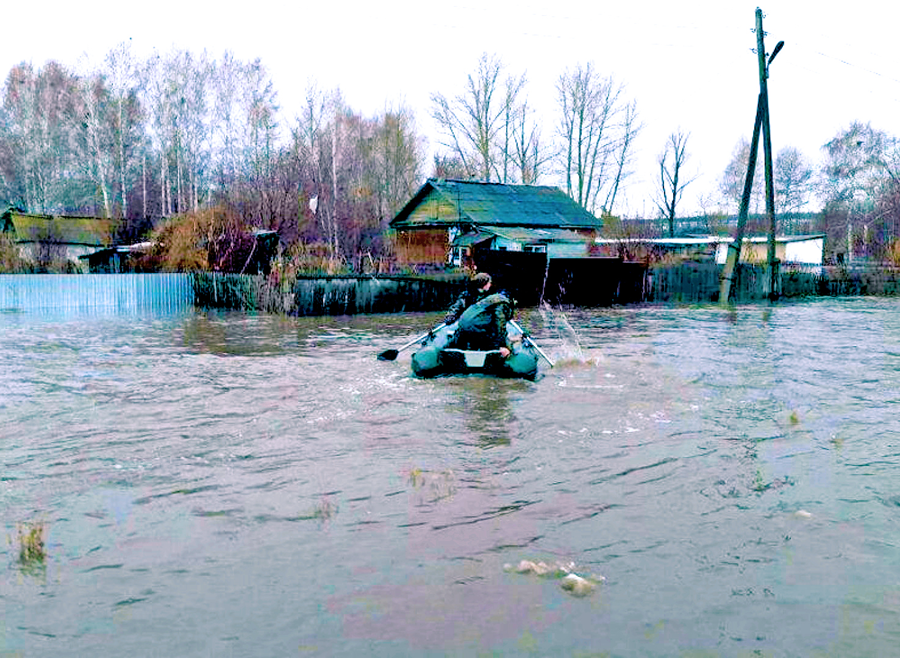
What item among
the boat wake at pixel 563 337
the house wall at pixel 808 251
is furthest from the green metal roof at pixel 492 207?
the house wall at pixel 808 251

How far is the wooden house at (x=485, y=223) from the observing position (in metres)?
36.8

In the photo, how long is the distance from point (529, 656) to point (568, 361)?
1072 cm

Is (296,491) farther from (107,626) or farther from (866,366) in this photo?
(866,366)

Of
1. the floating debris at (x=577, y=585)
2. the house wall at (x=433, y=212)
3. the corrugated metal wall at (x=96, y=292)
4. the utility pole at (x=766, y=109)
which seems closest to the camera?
the floating debris at (x=577, y=585)

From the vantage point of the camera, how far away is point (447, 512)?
6359 millimetres

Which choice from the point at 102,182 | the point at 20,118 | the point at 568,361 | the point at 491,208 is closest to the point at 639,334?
the point at 568,361

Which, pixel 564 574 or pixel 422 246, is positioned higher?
pixel 422 246

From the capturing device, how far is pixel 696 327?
22.4 m

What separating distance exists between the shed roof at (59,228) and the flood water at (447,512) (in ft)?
100

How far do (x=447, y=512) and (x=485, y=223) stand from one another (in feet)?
104

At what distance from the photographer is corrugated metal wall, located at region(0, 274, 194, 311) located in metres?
27.4

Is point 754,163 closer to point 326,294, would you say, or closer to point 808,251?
point 326,294

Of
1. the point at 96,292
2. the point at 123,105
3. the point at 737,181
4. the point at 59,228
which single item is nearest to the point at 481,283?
the point at 96,292

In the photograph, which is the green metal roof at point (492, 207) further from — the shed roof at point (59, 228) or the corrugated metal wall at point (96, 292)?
the shed roof at point (59, 228)
